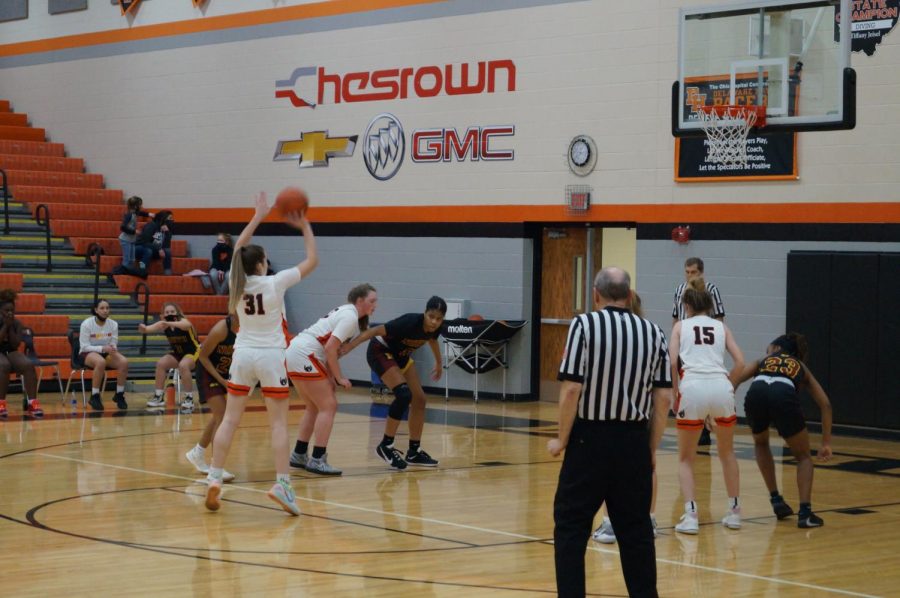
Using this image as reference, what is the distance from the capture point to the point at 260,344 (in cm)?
971

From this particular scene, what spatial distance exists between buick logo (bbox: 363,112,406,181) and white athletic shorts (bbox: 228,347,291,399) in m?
10.7

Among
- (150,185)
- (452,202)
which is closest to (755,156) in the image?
(452,202)

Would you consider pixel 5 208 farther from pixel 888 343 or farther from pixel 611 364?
pixel 611 364

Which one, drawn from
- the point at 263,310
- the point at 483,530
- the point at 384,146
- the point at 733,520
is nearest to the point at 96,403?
the point at 384,146

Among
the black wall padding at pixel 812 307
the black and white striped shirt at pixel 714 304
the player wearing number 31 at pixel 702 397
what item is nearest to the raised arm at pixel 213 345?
the player wearing number 31 at pixel 702 397

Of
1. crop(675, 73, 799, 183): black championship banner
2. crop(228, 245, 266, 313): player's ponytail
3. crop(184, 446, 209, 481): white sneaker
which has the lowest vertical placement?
crop(184, 446, 209, 481): white sneaker

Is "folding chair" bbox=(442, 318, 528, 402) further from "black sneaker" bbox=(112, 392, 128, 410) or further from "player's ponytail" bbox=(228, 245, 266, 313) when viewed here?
"player's ponytail" bbox=(228, 245, 266, 313)

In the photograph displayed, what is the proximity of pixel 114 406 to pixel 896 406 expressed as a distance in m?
9.78

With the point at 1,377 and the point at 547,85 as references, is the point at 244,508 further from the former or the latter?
the point at 547,85

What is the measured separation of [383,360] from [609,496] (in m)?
6.13

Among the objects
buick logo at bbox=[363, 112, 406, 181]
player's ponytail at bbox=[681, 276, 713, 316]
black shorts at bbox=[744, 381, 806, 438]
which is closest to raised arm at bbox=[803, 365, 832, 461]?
black shorts at bbox=[744, 381, 806, 438]

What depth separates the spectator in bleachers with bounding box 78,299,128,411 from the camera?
54.4ft

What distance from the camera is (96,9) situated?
25094 millimetres

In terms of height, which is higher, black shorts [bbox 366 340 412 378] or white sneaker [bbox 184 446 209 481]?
black shorts [bbox 366 340 412 378]
